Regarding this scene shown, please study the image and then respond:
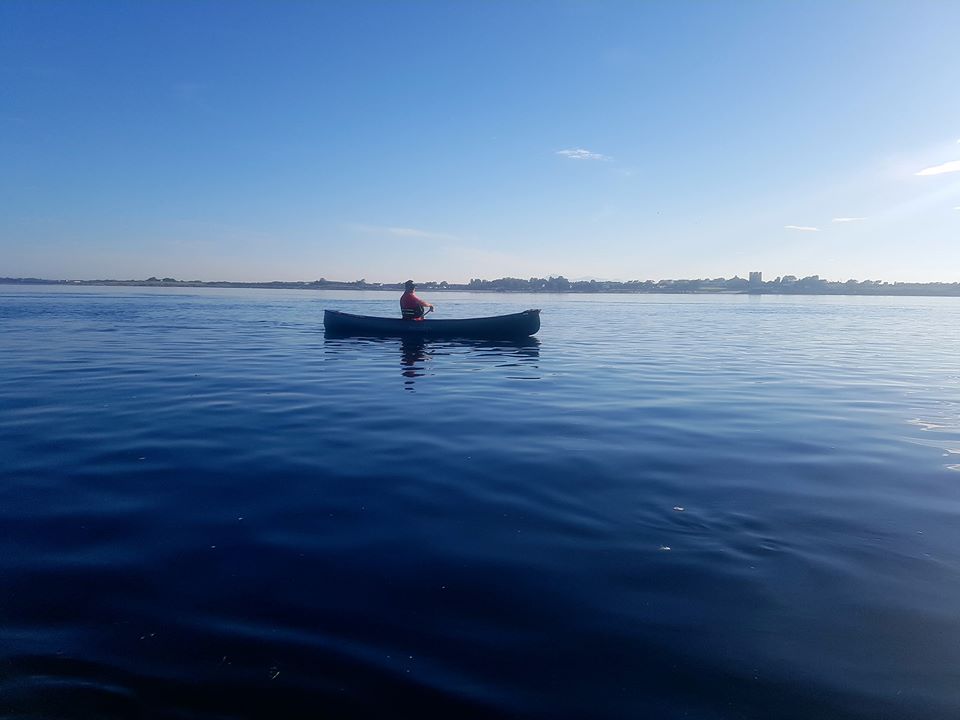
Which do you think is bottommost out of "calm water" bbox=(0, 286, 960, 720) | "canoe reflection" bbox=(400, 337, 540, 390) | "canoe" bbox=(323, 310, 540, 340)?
"canoe reflection" bbox=(400, 337, 540, 390)

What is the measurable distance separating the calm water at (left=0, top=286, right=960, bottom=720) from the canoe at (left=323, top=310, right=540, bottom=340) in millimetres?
14029

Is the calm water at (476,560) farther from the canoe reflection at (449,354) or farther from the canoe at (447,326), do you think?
the canoe at (447,326)

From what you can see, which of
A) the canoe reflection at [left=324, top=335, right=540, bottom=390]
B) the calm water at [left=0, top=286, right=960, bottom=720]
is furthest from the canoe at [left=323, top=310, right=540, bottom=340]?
the calm water at [left=0, top=286, right=960, bottom=720]

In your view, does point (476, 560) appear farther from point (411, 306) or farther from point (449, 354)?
point (411, 306)

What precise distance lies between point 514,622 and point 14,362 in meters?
20.9

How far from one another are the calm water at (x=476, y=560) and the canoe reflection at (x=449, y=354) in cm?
535

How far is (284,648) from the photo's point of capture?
4.04m

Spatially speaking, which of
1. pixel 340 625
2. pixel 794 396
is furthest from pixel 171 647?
pixel 794 396

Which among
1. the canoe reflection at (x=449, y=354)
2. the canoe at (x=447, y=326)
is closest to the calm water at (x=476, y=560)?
the canoe reflection at (x=449, y=354)

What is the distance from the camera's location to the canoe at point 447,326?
26422 mm

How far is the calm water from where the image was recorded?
371 cm

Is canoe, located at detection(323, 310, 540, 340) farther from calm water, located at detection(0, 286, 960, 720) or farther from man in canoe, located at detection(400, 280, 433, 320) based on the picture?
calm water, located at detection(0, 286, 960, 720)

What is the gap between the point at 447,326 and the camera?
26312 mm

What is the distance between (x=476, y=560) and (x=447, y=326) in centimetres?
2123
